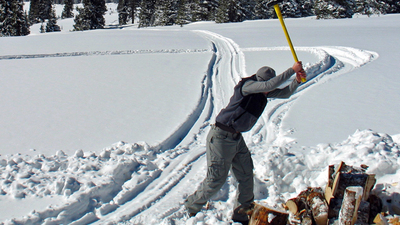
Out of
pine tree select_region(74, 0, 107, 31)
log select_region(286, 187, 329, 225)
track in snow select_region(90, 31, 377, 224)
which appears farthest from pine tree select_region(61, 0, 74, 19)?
log select_region(286, 187, 329, 225)

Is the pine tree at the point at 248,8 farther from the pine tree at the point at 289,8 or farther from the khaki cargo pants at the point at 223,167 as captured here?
the khaki cargo pants at the point at 223,167

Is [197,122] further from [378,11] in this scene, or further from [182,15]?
[182,15]

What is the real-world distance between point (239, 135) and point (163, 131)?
9.75ft

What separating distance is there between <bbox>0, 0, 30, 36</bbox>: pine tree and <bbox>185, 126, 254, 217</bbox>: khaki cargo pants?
38.2m

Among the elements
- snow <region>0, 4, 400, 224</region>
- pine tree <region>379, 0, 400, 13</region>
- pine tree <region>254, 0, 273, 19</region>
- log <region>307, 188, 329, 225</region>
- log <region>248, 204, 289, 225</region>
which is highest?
pine tree <region>379, 0, 400, 13</region>

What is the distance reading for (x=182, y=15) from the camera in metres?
40.7

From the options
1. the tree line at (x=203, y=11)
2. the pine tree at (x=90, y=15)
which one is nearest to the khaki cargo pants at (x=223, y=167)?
the tree line at (x=203, y=11)

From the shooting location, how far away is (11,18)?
3562 cm

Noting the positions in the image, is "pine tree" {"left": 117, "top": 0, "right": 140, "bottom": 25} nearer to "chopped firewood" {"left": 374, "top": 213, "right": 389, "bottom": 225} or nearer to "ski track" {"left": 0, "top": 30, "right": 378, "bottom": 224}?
"ski track" {"left": 0, "top": 30, "right": 378, "bottom": 224}

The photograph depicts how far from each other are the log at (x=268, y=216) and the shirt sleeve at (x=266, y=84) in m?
1.16

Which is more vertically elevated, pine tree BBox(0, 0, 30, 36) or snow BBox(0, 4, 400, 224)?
snow BBox(0, 4, 400, 224)

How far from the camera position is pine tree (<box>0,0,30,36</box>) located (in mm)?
35281

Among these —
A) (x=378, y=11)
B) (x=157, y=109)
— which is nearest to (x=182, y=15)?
(x=378, y=11)

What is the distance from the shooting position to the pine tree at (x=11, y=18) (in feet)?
116
